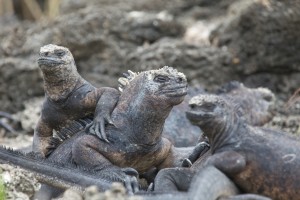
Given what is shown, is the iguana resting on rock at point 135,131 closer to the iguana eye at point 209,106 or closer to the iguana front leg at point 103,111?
the iguana front leg at point 103,111

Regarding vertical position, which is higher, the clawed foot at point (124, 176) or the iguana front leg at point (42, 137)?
the clawed foot at point (124, 176)

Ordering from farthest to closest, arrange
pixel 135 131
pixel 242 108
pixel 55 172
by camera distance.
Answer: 1. pixel 242 108
2. pixel 135 131
3. pixel 55 172

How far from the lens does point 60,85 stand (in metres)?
5.81

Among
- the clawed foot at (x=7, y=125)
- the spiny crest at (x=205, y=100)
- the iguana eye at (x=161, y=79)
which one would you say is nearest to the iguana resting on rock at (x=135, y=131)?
the iguana eye at (x=161, y=79)

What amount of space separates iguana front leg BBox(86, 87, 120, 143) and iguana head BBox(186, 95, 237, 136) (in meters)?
0.90

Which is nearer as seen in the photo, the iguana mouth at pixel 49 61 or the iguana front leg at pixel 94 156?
the iguana front leg at pixel 94 156

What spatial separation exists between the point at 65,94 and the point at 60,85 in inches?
3.0

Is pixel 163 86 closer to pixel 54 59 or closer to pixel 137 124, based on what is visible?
pixel 137 124

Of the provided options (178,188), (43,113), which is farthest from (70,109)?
(178,188)

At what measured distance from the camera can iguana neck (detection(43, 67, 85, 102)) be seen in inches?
228

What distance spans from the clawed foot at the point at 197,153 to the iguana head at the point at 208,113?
745mm

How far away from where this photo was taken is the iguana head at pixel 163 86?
209 inches

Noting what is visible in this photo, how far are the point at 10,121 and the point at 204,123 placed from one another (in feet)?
21.7

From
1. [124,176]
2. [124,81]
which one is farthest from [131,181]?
[124,81]
